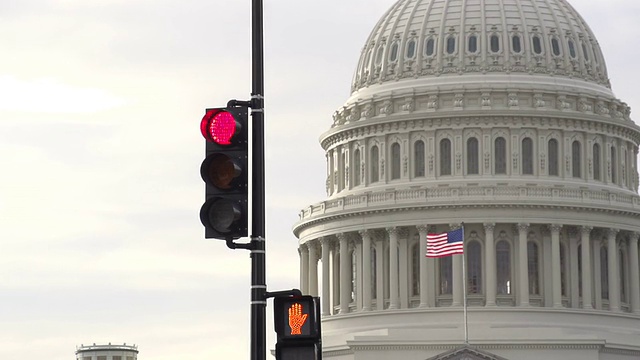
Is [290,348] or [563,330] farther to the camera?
[563,330]

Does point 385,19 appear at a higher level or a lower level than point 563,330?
higher

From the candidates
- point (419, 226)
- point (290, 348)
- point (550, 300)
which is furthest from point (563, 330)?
point (290, 348)

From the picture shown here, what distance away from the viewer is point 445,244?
112312 millimetres

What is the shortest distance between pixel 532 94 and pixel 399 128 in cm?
931

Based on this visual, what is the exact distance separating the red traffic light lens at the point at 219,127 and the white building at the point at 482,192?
3872 inches

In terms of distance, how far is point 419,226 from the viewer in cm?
12494

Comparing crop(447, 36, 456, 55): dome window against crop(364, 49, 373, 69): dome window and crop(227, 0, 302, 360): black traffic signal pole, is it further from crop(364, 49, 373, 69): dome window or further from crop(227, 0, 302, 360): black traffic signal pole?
crop(227, 0, 302, 360): black traffic signal pole

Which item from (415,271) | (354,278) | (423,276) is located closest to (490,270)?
(423,276)

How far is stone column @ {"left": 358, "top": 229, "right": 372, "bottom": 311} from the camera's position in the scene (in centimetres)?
12612

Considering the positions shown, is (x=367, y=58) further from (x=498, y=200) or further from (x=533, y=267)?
(x=533, y=267)

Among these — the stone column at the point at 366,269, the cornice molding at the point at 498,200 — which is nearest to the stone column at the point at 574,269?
the cornice molding at the point at 498,200

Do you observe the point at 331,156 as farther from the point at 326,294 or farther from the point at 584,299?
the point at 584,299

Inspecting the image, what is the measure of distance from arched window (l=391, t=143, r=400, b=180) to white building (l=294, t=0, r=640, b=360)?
311mm

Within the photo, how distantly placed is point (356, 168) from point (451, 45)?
10.9 meters
